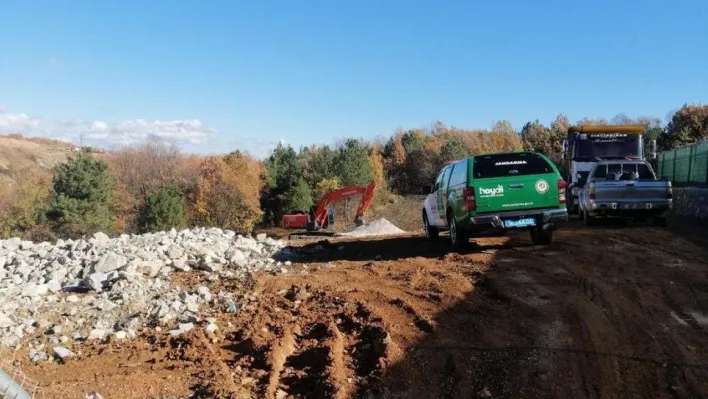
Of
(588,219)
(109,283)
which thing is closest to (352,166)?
(588,219)

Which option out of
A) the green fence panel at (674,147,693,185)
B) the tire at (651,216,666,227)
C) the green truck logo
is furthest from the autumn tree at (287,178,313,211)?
the green truck logo

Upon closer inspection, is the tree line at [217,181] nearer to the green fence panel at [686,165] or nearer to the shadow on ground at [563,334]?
the green fence panel at [686,165]

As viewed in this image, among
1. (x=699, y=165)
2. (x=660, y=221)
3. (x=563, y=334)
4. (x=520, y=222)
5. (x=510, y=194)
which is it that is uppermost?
(x=699, y=165)

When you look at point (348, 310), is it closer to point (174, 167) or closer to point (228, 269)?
point (228, 269)

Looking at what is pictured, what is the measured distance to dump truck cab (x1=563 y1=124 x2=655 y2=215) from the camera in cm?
2144

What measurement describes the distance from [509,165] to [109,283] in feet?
25.9

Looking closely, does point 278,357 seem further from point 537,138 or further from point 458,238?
point 537,138

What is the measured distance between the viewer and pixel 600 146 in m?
21.7

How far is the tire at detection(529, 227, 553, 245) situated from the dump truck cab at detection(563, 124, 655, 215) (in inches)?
378

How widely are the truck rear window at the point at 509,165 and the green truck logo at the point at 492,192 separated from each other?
Answer: 12.4 inches

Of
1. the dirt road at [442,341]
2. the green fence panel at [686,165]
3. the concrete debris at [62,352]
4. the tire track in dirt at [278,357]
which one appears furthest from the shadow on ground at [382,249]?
the green fence panel at [686,165]

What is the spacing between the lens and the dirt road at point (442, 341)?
5195 mm

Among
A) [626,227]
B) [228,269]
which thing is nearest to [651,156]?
[626,227]

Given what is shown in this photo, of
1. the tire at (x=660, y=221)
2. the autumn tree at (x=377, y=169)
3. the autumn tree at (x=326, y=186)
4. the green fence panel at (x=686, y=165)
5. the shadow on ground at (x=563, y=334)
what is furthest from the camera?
the autumn tree at (x=377, y=169)
